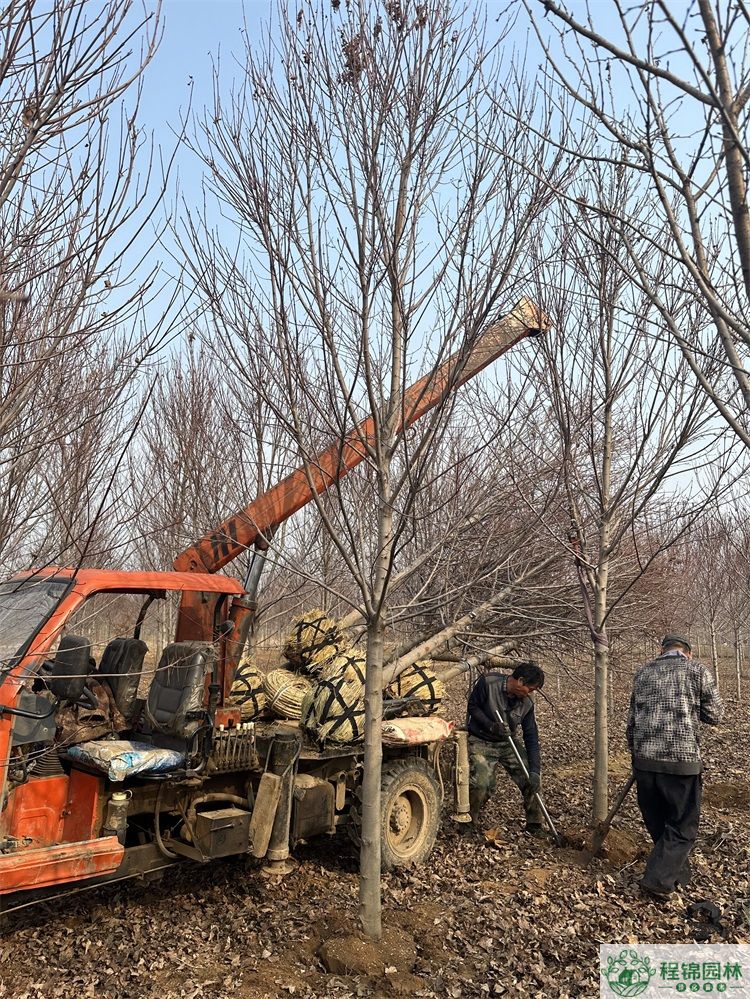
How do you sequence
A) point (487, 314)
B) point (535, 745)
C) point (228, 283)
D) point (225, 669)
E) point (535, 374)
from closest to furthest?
1. point (487, 314)
2. point (228, 283)
3. point (225, 669)
4. point (535, 374)
5. point (535, 745)

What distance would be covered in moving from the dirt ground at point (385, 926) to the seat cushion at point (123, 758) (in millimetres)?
973

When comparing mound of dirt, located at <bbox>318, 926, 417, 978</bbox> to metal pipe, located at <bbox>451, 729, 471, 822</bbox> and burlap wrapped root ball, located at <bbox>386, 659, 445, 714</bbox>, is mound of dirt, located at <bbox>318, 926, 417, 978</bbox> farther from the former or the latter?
burlap wrapped root ball, located at <bbox>386, 659, 445, 714</bbox>

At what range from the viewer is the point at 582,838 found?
584cm

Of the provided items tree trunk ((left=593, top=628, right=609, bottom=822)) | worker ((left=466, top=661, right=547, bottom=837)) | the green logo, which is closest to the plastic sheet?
worker ((left=466, top=661, right=547, bottom=837))

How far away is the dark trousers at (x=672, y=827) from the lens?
462 centimetres

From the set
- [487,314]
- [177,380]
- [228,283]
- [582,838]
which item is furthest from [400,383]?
[177,380]

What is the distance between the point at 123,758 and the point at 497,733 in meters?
3.47

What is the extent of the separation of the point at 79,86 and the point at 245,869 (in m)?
4.91

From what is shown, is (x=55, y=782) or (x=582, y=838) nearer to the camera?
(x=55, y=782)

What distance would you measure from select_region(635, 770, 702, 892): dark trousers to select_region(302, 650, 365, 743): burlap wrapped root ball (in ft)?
6.61

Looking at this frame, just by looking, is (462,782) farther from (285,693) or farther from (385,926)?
(385,926)

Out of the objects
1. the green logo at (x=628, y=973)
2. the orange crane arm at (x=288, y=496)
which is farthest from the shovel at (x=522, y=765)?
the orange crane arm at (x=288, y=496)

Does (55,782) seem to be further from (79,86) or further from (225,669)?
(79,86)

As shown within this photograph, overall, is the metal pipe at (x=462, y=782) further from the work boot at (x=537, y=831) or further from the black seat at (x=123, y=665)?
the black seat at (x=123, y=665)
